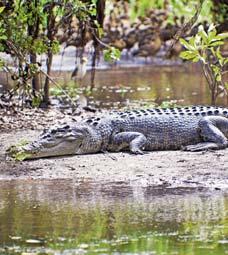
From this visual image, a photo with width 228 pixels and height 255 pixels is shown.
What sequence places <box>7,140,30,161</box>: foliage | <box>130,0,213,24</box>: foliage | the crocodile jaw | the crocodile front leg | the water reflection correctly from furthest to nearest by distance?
<box>130,0,213,24</box>: foliage, the water reflection, the crocodile front leg, the crocodile jaw, <box>7,140,30,161</box>: foliage

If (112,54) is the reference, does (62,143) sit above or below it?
below

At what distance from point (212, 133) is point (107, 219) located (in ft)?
10.8

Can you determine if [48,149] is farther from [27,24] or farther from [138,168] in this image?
[27,24]

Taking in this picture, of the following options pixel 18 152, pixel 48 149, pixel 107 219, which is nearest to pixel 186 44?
pixel 48 149

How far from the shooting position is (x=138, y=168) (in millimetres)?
8102

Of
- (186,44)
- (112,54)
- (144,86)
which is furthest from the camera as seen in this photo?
(144,86)

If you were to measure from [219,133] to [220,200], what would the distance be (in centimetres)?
256

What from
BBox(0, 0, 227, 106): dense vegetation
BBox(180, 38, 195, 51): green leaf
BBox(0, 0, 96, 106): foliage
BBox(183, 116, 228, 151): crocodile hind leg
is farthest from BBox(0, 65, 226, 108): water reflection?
BBox(183, 116, 228, 151): crocodile hind leg

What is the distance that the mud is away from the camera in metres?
7.52

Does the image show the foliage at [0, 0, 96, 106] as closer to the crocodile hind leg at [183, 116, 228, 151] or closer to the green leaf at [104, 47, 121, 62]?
the green leaf at [104, 47, 121, 62]

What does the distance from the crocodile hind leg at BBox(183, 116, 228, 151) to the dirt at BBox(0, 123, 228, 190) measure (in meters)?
0.13

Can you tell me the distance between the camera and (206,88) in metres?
15.2

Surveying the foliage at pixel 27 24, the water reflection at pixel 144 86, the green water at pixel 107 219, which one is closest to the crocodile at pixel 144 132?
the foliage at pixel 27 24

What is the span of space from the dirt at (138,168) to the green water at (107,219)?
0.79ft
